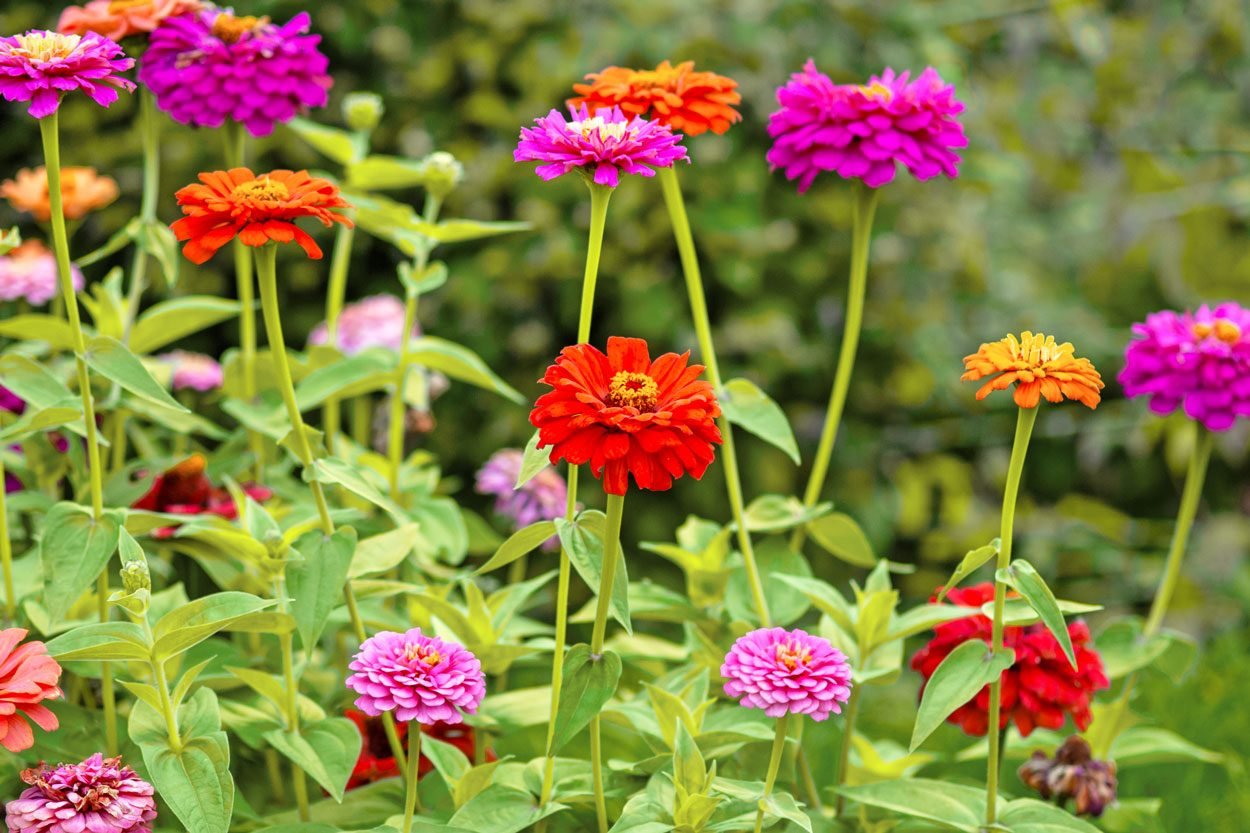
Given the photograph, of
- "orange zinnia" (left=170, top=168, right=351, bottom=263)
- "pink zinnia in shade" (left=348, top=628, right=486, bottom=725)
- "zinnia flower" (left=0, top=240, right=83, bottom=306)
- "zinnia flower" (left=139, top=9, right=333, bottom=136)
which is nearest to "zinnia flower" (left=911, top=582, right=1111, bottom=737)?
→ "pink zinnia in shade" (left=348, top=628, right=486, bottom=725)

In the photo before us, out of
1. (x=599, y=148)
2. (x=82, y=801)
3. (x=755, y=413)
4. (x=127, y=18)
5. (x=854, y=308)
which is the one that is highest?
(x=127, y=18)

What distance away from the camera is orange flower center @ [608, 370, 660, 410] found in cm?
107

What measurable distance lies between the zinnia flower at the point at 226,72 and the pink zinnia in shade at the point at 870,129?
1.65ft

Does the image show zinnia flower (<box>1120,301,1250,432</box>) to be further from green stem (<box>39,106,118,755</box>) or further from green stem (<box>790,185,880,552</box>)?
green stem (<box>39,106,118,755</box>)

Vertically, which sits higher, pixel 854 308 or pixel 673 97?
pixel 673 97

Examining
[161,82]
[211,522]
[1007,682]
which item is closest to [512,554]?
[211,522]

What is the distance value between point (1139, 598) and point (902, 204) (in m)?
0.91

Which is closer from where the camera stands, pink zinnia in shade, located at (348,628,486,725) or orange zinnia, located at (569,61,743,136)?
pink zinnia in shade, located at (348,628,486,725)

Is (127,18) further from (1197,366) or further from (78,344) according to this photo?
(1197,366)

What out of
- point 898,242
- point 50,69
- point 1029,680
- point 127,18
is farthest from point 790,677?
point 898,242

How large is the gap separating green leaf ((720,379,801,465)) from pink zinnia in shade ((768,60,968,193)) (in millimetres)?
214

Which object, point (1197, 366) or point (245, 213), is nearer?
point (245, 213)

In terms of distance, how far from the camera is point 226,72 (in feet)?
4.92

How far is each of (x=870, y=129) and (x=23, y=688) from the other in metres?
0.88
